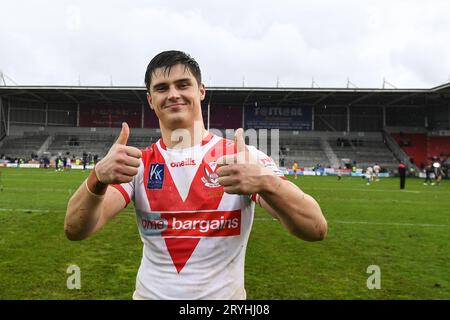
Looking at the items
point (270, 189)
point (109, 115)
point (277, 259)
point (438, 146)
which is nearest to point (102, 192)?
point (270, 189)

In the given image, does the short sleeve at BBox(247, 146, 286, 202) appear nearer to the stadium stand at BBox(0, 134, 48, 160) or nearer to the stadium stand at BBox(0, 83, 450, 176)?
the stadium stand at BBox(0, 83, 450, 176)

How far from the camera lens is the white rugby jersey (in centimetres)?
194

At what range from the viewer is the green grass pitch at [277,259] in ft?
15.2

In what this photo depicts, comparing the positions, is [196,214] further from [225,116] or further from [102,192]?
[225,116]

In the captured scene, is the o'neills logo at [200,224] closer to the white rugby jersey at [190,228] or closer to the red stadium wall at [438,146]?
the white rugby jersey at [190,228]

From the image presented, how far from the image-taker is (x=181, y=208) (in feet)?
6.46

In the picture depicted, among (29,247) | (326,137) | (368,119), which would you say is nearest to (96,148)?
(326,137)

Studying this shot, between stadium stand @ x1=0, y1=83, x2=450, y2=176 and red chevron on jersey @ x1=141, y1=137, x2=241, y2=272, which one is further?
stadium stand @ x1=0, y1=83, x2=450, y2=176

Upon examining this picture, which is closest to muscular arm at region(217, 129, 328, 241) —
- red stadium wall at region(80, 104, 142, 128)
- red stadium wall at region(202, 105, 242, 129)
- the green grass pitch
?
the green grass pitch

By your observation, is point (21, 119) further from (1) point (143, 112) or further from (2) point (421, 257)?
(2) point (421, 257)

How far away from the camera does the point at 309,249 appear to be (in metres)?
6.85

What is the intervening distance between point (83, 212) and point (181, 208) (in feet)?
1.62

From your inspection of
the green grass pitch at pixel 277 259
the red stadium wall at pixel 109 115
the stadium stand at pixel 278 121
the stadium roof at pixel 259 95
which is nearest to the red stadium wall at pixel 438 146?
the stadium stand at pixel 278 121

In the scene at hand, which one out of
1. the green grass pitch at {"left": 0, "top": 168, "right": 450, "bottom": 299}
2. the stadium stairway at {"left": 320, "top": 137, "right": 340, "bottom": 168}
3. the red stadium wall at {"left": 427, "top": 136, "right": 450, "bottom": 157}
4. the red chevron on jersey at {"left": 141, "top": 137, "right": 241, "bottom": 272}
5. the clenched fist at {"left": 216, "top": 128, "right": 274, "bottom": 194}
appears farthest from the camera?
the red stadium wall at {"left": 427, "top": 136, "right": 450, "bottom": 157}
